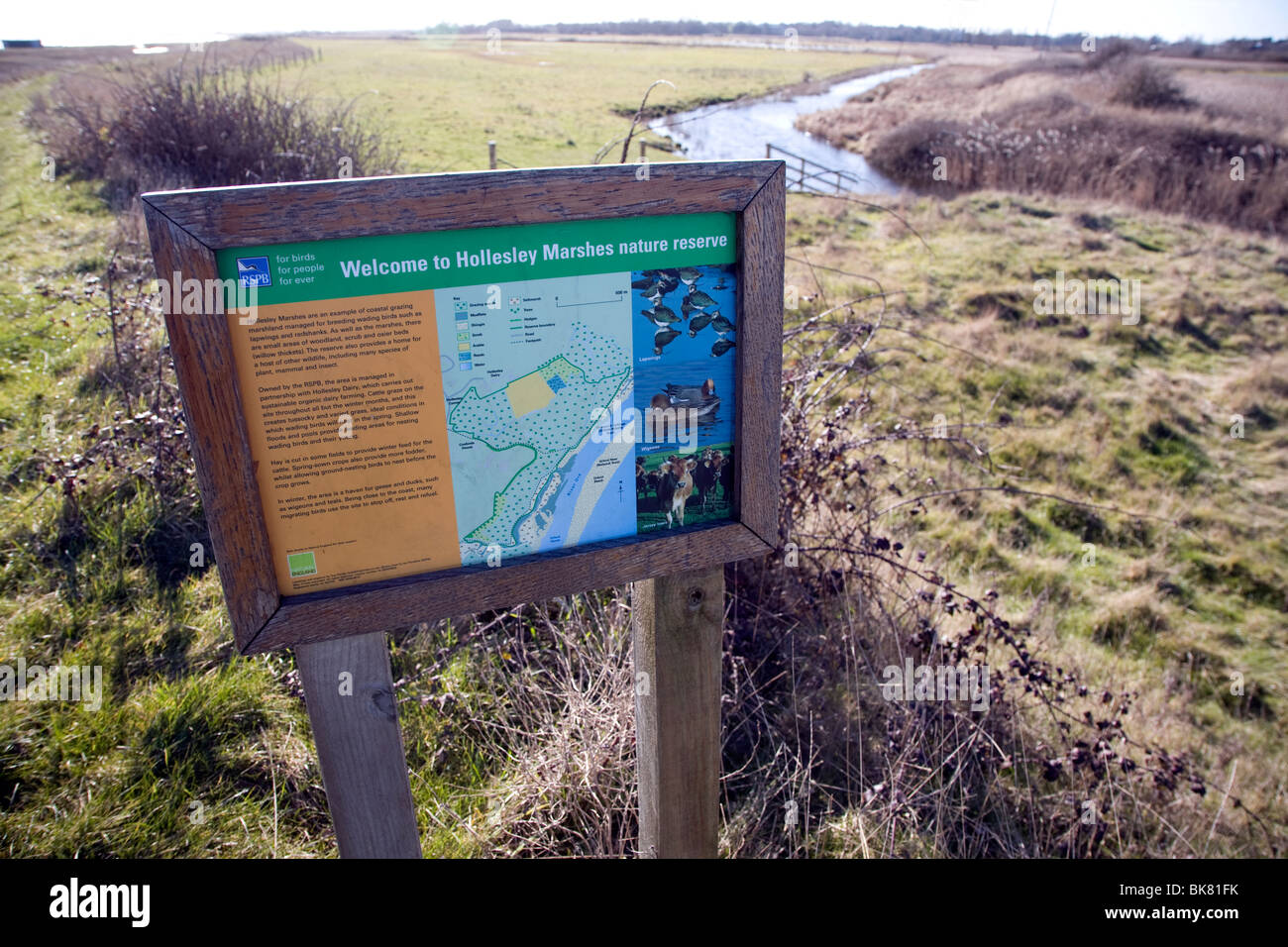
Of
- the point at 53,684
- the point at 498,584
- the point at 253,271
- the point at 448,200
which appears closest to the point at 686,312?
the point at 448,200

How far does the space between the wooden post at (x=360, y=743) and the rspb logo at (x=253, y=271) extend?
0.63 m

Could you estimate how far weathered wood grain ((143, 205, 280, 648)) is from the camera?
1.20 meters

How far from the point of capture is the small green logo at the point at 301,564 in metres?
1.39

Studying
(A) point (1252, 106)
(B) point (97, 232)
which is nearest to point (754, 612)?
(B) point (97, 232)

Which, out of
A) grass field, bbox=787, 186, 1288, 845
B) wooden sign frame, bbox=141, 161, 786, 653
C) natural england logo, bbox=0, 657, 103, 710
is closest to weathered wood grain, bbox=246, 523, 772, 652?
wooden sign frame, bbox=141, 161, 786, 653

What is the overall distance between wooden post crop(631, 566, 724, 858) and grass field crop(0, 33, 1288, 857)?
0.58 meters

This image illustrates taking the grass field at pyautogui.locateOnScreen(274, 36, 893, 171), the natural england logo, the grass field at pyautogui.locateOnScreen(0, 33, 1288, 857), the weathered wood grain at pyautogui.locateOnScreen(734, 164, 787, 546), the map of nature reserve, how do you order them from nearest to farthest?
the map of nature reserve, the weathered wood grain at pyautogui.locateOnScreen(734, 164, 787, 546), the grass field at pyautogui.locateOnScreen(0, 33, 1288, 857), the natural england logo, the grass field at pyautogui.locateOnScreen(274, 36, 893, 171)

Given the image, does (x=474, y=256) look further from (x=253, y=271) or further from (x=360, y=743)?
(x=360, y=743)

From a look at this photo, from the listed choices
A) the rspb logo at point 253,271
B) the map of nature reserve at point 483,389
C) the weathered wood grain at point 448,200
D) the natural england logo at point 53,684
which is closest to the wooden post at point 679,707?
the map of nature reserve at point 483,389

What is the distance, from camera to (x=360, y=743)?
153 centimetres

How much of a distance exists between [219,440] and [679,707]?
110 cm

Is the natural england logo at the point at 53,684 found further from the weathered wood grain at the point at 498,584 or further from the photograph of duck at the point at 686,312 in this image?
the photograph of duck at the point at 686,312

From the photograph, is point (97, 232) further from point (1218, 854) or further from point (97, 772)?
point (1218, 854)

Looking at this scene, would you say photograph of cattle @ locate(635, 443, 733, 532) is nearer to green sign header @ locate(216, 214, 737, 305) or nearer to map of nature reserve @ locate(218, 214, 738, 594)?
map of nature reserve @ locate(218, 214, 738, 594)
